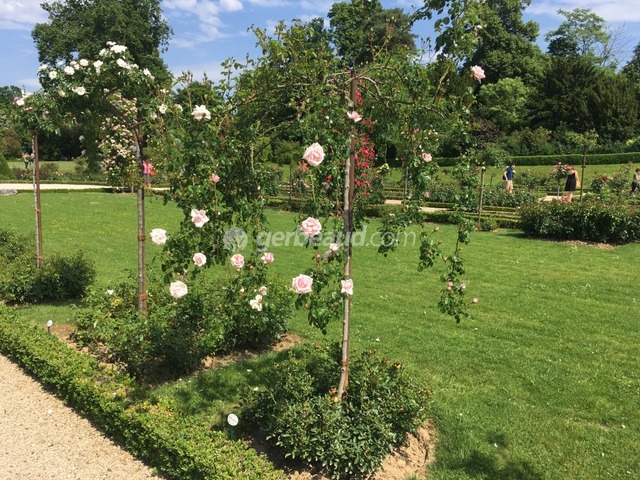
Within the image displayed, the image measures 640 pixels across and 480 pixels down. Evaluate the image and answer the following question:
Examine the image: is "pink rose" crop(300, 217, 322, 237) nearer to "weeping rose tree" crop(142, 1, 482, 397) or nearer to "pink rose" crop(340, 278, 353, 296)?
"weeping rose tree" crop(142, 1, 482, 397)

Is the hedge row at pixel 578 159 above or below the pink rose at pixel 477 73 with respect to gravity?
above

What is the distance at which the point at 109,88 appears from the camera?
465 centimetres

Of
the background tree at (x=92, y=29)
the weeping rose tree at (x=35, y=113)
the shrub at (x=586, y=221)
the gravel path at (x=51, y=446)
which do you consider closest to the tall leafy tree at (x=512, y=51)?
the background tree at (x=92, y=29)

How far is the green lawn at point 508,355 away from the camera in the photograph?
11.1ft

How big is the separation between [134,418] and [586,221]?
11516 mm

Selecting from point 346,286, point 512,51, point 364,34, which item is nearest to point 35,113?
point 364,34

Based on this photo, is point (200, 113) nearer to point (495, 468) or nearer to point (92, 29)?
point (495, 468)

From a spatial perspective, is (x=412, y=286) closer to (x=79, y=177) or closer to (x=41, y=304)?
(x=41, y=304)

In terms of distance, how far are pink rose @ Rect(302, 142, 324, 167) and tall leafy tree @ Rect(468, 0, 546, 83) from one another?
45.5 m

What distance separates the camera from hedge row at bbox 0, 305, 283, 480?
286 cm

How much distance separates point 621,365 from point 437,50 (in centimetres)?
390

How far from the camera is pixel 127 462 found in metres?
3.32

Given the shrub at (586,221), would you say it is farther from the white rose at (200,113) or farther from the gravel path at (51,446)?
the gravel path at (51,446)

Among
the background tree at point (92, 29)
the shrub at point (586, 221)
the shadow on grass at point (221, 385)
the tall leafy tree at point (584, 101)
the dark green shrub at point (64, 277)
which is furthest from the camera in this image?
the background tree at point (92, 29)
